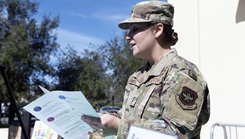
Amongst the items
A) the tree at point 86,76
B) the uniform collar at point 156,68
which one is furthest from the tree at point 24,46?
the uniform collar at point 156,68

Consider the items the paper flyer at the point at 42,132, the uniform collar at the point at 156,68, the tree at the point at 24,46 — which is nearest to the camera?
the uniform collar at the point at 156,68

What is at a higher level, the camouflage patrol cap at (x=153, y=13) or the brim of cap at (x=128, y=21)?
the camouflage patrol cap at (x=153, y=13)

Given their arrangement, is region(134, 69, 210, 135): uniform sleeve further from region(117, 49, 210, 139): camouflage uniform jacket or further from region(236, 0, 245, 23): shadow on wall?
region(236, 0, 245, 23): shadow on wall

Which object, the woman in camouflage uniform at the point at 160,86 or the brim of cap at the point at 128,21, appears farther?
the brim of cap at the point at 128,21

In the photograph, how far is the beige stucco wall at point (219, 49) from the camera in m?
4.30

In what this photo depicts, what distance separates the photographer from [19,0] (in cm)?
1662

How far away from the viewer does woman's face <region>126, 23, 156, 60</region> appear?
1.54 meters

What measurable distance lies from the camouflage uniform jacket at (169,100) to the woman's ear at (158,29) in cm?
11

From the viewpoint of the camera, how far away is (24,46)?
53.9ft

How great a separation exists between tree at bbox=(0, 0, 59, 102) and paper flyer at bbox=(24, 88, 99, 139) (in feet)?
50.2

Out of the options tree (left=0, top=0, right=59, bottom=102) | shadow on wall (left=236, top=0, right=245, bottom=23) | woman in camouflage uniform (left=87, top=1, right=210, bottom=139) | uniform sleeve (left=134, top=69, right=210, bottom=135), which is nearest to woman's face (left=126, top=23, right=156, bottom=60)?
woman in camouflage uniform (left=87, top=1, right=210, bottom=139)

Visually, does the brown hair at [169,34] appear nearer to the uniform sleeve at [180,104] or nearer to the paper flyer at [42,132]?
the uniform sleeve at [180,104]

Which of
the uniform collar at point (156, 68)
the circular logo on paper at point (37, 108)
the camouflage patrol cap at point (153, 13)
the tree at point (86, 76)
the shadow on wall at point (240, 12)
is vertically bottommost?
the tree at point (86, 76)

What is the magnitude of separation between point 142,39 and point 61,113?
546 millimetres
